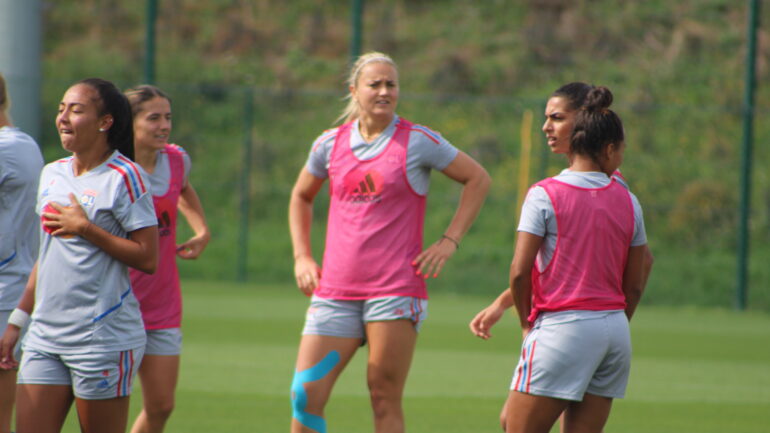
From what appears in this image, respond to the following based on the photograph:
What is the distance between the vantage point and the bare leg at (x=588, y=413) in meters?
4.15

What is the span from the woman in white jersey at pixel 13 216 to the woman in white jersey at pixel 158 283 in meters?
0.59

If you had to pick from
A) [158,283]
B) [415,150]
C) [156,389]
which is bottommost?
[156,389]

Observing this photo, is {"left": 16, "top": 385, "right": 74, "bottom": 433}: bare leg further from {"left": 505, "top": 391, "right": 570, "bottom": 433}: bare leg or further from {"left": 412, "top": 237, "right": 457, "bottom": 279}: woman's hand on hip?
{"left": 412, "top": 237, "right": 457, "bottom": 279}: woman's hand on hip

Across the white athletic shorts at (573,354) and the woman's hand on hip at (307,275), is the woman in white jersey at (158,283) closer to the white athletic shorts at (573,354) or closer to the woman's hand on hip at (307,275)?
the woman's hand on hip at (307,275)

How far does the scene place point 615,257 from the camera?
414 cm

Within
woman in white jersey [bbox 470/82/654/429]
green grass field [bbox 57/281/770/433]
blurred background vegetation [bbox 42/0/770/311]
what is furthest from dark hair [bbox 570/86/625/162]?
blurred background vegetation [bbox 42/0/770/311]

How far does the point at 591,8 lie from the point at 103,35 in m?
11.9

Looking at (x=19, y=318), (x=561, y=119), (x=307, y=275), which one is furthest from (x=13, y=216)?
(x=561, y=119)

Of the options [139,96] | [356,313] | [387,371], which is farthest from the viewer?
[139,96]

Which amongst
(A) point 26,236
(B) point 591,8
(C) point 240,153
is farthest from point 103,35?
(A) point 26,236

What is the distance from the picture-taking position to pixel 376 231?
518 centimetres

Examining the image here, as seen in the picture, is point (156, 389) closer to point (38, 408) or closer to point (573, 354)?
point (38, 408)

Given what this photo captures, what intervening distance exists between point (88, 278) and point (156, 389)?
1.38 meters

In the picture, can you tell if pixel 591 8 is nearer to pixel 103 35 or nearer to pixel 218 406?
pixel 103 35
